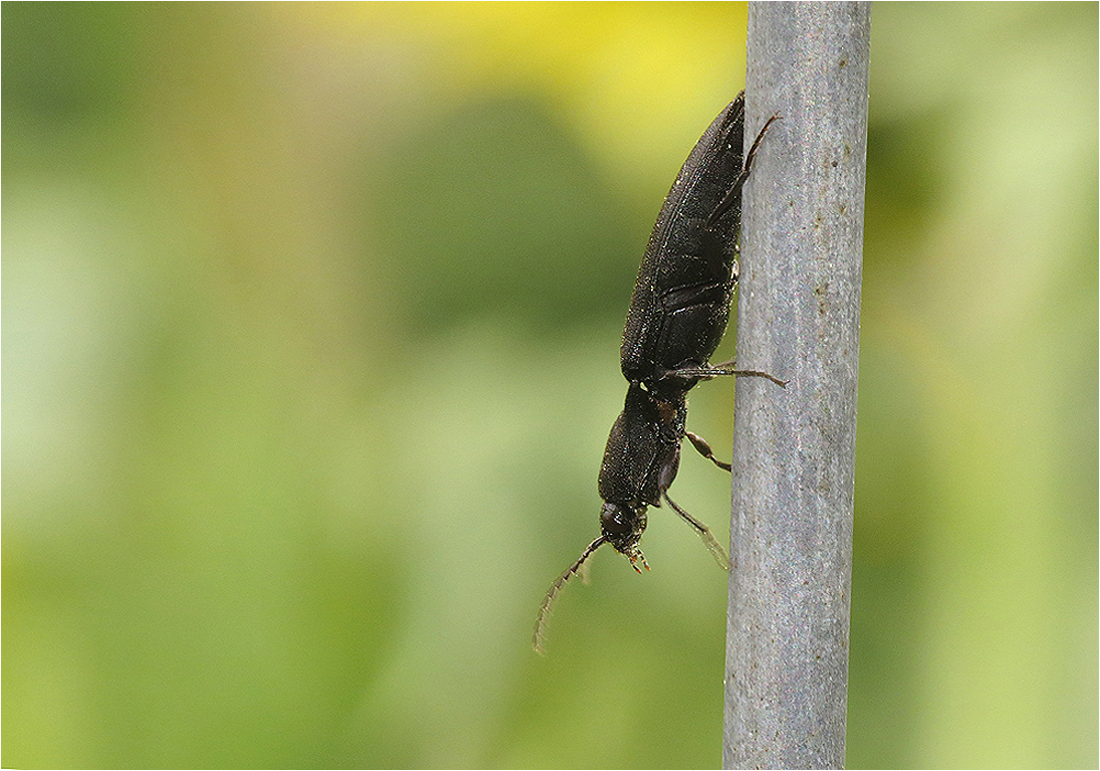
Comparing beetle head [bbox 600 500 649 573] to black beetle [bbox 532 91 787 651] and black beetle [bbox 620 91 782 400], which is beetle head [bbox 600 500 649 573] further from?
black beetle [bbox 620 91 782 400]

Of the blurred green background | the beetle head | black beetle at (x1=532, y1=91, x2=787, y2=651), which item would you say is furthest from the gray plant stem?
the blurred green background

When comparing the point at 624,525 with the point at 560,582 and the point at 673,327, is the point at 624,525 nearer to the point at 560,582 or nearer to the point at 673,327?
the point at 560,582

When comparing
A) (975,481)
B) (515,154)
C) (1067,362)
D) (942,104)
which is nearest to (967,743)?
(975,481)

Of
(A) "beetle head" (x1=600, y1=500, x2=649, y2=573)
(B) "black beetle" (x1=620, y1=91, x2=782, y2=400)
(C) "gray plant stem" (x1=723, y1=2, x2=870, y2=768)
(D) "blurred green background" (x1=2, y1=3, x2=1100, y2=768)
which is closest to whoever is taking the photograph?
(C) "gray plant stem" (x1=723, y1=2, x2=870, y2=768)

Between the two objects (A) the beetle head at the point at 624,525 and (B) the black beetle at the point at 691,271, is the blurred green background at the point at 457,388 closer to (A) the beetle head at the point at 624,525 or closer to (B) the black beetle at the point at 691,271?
(A) the beetle head at the point at 624,525

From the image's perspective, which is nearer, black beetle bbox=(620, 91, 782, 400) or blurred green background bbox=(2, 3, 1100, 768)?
black beetle bbox=(620, 91, 782, 400)

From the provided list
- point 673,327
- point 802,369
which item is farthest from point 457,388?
point 802,369
